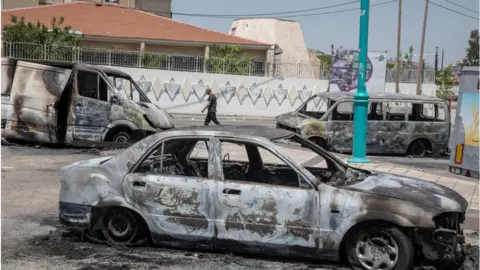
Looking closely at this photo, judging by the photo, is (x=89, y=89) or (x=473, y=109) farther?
(x=89, y=89)

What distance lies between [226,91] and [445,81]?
30.9 metres

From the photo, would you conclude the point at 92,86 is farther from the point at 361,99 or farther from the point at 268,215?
the point at 268,215

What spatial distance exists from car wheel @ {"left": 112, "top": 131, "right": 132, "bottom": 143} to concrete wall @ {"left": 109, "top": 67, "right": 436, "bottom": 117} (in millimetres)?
18577

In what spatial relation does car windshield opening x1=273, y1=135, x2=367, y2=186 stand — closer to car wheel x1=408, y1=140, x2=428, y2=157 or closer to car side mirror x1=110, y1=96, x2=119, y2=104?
car side mirror x1=110, y1=96, x2=119, y2=104

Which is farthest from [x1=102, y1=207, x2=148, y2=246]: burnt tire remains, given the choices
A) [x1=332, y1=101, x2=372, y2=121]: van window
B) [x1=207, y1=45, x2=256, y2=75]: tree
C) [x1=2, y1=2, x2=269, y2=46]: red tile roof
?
[x1=2, y1=2, x2=269, y2=46]: red tile roof

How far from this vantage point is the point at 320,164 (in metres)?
6.95

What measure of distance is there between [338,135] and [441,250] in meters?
10.0

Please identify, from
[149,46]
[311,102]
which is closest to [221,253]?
[311,102]

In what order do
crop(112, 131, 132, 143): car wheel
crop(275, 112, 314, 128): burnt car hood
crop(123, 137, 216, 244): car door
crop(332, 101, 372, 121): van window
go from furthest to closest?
crop(332, 101, 372, 121): van window < crop(275, 112, 314, 128): burnt car hood < crop(112, 131, 132, 143): car wheel < crop(123, 137, 216, 244): car door

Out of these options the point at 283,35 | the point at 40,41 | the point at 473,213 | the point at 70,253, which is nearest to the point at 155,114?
the point at 473,213

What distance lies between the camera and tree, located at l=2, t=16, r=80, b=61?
105 ft

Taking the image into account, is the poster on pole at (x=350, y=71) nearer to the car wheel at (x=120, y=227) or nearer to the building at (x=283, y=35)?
the building at (x=283, y=35)

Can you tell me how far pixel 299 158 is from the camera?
6527mm

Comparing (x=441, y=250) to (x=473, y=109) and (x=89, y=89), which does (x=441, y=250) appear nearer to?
(x=473, y=109)
